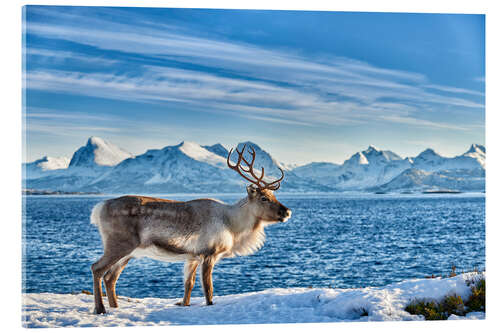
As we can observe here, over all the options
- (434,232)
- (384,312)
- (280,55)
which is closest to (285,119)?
(280,55)

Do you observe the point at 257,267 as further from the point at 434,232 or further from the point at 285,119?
the point at 434,232

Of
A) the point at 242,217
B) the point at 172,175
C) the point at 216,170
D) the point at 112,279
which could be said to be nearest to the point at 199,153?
the point at 216,170

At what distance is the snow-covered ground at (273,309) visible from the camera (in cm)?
590

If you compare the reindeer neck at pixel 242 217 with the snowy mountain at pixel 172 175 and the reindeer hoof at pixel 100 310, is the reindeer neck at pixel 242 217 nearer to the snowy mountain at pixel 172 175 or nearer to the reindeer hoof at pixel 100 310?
the reindeer hoof at pixel 100 310

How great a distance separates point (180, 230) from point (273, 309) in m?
1.43

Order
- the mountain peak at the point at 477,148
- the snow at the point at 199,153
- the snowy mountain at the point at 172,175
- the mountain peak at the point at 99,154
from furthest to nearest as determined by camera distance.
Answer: the snowy mountain at the point at 172,175 → the snow at the point at 199,153 → the mountain peak at the point at 99,154 → the mountain peak at the point at 477,148

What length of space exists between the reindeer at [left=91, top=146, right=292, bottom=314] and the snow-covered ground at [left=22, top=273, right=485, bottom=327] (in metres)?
0.25

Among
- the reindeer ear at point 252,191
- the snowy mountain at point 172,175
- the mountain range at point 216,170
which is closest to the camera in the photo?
the reindeer ear at point 252,191

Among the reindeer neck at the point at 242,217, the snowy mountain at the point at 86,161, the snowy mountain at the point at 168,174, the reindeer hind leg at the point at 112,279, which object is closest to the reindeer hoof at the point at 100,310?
the reindeer hind leg at the point at 112,279

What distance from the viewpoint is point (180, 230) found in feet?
20.1

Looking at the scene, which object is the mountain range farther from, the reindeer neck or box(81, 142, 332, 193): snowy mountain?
the reindeer neck

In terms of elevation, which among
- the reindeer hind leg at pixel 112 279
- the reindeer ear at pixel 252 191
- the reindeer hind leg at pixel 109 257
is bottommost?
the reindeer hind leg at pixel 112 279

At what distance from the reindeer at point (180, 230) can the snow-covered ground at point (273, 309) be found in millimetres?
249

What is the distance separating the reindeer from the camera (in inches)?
233
